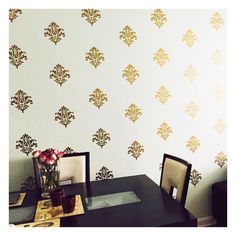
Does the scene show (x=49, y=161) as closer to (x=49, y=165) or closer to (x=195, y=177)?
(x=49, y=165)

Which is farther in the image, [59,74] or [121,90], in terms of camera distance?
[121,90]

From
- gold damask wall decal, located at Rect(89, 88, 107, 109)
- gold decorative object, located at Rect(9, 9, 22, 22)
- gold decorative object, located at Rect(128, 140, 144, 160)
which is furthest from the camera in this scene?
gold decorative object, located at Rect(128, 140, 144, 160)

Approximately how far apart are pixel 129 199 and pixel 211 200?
1.44 meters

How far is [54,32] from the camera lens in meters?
2.13

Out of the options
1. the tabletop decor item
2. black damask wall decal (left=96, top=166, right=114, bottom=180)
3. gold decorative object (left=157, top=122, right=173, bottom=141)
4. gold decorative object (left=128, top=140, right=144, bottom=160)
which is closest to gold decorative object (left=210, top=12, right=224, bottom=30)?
gold decorative object (left=157, top=122, right=173, bottom=141)

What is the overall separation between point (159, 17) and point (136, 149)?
122 centimetres

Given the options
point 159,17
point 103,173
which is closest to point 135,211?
point 103,173

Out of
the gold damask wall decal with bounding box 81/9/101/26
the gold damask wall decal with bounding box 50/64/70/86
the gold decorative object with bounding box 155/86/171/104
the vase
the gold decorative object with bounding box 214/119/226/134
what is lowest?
the vase

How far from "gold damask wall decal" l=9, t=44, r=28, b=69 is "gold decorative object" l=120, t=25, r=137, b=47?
836 mm

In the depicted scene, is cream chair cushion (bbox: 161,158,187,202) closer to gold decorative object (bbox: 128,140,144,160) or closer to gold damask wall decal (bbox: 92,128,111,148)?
→ gold decorative object (bbox: 128,140,144,160)

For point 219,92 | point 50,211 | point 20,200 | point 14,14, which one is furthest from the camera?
point 219,92

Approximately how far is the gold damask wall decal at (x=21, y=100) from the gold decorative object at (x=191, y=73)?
144 cm

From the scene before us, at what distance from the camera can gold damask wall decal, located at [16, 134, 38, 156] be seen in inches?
82.7

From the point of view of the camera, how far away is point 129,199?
156cm
